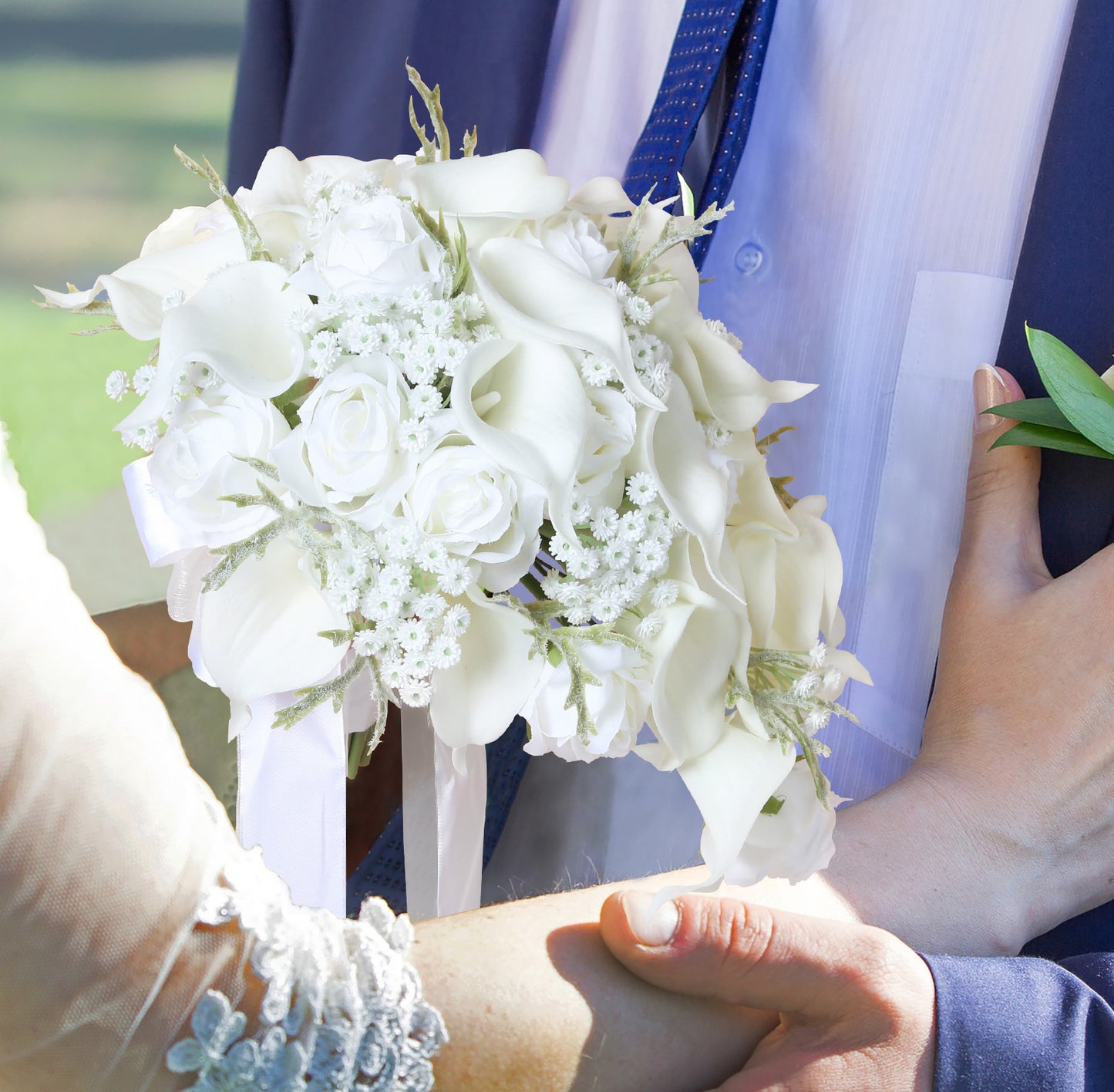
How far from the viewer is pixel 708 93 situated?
0.87m

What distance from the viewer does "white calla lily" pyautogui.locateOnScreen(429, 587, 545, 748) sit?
18.0 inches

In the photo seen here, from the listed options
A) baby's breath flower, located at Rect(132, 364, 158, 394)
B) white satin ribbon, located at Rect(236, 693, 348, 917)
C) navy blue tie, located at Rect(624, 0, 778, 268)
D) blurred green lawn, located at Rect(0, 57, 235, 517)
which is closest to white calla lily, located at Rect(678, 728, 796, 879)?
white satin ribbon, located at Rect(236, 693, 348, 917)

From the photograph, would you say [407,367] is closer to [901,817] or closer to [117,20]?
[901,817]

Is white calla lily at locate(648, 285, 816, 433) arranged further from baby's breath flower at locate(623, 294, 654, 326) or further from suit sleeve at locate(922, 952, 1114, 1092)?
suit sleeve at locate(922, 952, 1114, 1092)

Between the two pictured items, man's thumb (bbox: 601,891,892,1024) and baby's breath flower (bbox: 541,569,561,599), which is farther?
man's thumb (bbox: 601,891,892,1024)

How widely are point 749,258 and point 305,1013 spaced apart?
81 cm

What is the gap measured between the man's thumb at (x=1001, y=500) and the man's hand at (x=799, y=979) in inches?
14.7

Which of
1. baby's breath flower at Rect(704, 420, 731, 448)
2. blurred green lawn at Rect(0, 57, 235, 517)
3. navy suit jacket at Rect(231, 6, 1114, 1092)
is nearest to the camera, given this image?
baby's breath flower at Rect(704, 420, 731, 448)

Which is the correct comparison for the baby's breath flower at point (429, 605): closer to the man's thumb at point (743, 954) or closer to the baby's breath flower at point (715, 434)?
the baby's breath flower at point (715, 434)

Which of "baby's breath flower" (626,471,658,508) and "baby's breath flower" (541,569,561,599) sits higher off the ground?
"baby's breath flower" (626,471,658,508)

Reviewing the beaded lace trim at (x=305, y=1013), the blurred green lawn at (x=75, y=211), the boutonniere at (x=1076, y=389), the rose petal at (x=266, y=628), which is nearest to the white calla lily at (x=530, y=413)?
the rose petal at (x=266, y=628)

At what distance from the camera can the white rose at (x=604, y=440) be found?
1.41 feet

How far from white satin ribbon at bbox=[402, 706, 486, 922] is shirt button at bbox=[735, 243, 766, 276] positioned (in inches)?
23.6

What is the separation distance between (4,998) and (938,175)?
3.09 feet
